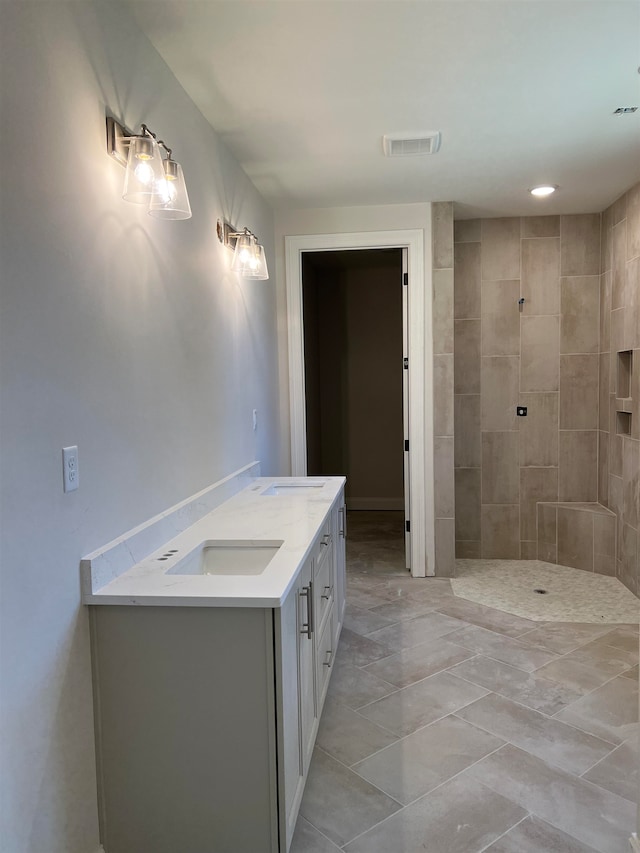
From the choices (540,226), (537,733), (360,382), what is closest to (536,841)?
(537,733)

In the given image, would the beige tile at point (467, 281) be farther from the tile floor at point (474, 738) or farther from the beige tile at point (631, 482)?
the tile floor at point (474, 738)

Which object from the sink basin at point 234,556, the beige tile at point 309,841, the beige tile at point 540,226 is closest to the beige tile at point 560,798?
the beige tile at point 309,841

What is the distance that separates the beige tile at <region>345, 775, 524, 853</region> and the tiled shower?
2403mm

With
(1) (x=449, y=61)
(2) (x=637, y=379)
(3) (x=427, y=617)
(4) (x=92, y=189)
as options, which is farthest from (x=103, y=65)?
(2) (x=637, y=379)

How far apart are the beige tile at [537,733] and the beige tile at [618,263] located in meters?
2.85

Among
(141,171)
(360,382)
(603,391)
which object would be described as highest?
(141,171)

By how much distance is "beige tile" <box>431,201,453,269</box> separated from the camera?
13.8 feet

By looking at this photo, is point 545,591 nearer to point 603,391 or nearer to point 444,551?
point 444,551

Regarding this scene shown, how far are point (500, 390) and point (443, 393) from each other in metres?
0.71

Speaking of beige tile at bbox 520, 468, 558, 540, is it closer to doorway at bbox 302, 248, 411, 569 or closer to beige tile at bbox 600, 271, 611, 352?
beige tile at bbox 600, 271, 611, 352

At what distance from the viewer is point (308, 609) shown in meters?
2.09

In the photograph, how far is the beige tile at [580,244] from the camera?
458cm

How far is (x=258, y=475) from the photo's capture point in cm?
359

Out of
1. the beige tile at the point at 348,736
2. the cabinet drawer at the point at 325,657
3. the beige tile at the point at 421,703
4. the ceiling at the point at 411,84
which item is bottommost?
the beige tile at the point at 348,736
